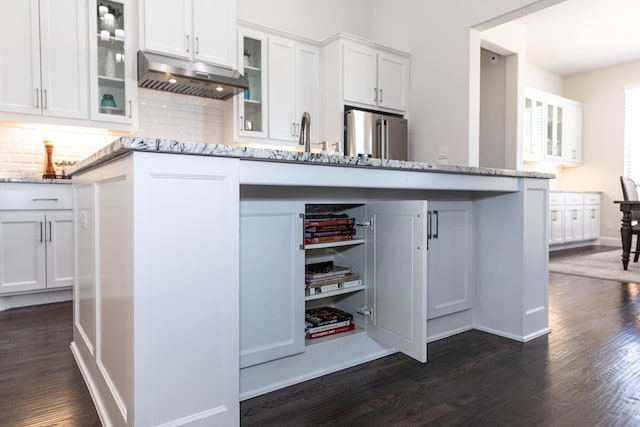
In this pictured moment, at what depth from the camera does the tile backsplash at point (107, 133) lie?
326cm

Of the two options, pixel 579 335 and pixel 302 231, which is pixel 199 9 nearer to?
pixel 302 231

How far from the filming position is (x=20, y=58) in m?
2.95

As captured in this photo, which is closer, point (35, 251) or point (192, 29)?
point (35, 251)

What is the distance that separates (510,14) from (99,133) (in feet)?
11.6

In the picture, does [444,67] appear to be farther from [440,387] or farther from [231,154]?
[231,154]

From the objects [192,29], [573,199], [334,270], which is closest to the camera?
[334,270]

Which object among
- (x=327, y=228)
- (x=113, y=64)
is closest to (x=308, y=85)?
(x=113, y=64)

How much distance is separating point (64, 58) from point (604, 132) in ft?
25.7

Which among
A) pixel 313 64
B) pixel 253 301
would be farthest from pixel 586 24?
pixel 253 301

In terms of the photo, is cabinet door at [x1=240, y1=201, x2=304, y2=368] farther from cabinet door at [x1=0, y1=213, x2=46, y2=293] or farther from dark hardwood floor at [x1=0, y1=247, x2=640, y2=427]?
cabinet door at [x1=0, y1=213, x2=46, y2=293]

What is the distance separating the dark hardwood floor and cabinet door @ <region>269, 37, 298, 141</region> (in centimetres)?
236

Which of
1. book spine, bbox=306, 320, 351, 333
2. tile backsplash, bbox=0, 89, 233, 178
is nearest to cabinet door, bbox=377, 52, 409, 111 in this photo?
tile backsplash, bbox=0, 89, 233, 178

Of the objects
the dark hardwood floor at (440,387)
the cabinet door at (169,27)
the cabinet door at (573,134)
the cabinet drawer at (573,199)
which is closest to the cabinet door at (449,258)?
the dark hardwood floor at (440,387)

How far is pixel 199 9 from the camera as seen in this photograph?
11.2 feet
